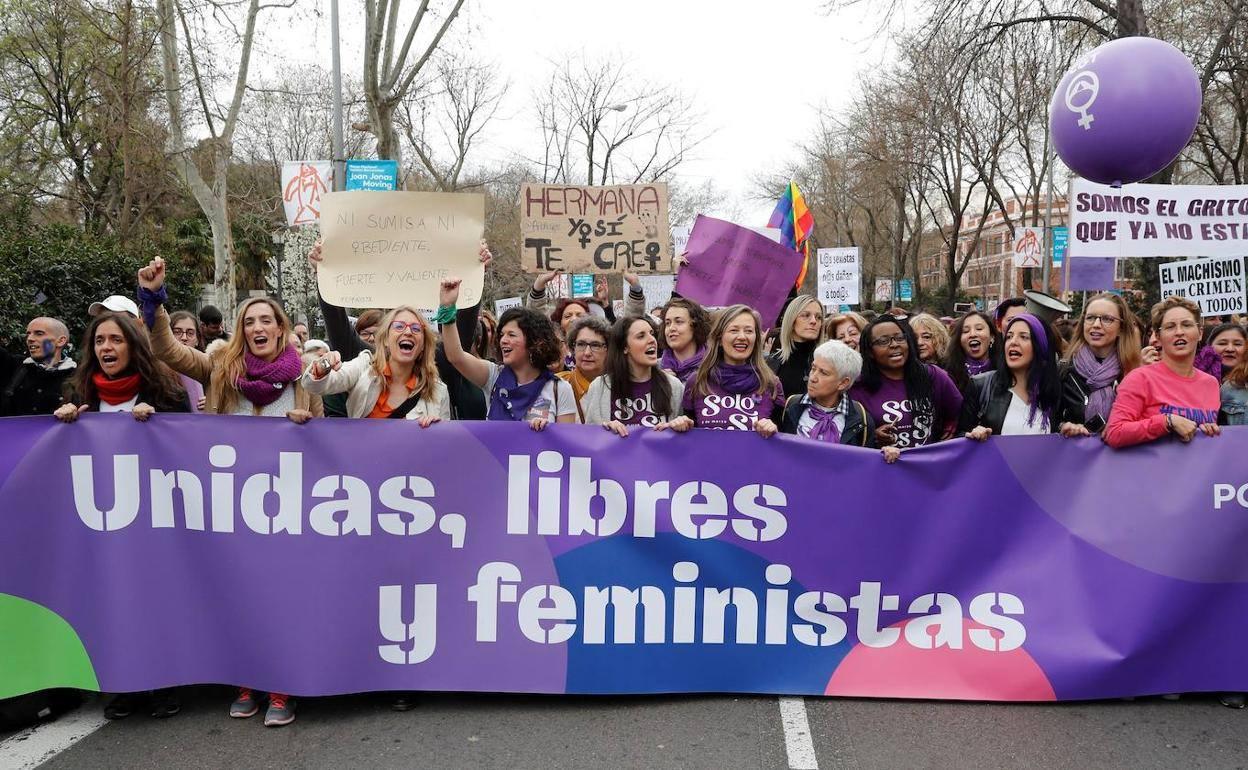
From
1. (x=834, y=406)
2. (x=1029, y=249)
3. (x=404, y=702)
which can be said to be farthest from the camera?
(x=1029, y=249)

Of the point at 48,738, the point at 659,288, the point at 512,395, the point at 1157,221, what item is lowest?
the point at 48,738

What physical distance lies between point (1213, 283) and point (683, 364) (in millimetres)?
5085

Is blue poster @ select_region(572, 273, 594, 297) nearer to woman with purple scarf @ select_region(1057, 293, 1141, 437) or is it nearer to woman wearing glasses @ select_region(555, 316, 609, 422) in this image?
woman wearing glasses @ select_region(555, 316, 609, 422)

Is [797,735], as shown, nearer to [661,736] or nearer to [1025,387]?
[661,736]

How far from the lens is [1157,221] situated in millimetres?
6859

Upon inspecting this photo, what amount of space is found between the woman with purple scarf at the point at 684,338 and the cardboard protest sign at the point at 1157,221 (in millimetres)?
3376

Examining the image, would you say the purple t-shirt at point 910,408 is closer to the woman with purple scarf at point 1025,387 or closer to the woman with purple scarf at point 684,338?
the woman with purple scarf at point 1025,387

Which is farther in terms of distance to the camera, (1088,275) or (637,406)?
(1088,275)

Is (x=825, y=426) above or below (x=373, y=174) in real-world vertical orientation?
below

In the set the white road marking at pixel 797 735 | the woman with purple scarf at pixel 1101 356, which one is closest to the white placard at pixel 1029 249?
the woman with purple scarf at pixel 1101 356

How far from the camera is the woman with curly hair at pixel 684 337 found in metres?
4.97

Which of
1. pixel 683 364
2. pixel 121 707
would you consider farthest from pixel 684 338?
pixel 121 707

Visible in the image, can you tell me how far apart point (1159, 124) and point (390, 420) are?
453 cm

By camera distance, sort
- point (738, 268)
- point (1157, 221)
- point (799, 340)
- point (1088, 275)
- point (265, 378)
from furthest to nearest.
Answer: point (1088, 275), point (1157, 221), point (738, 268), point (799, 340), point (265, 378)
